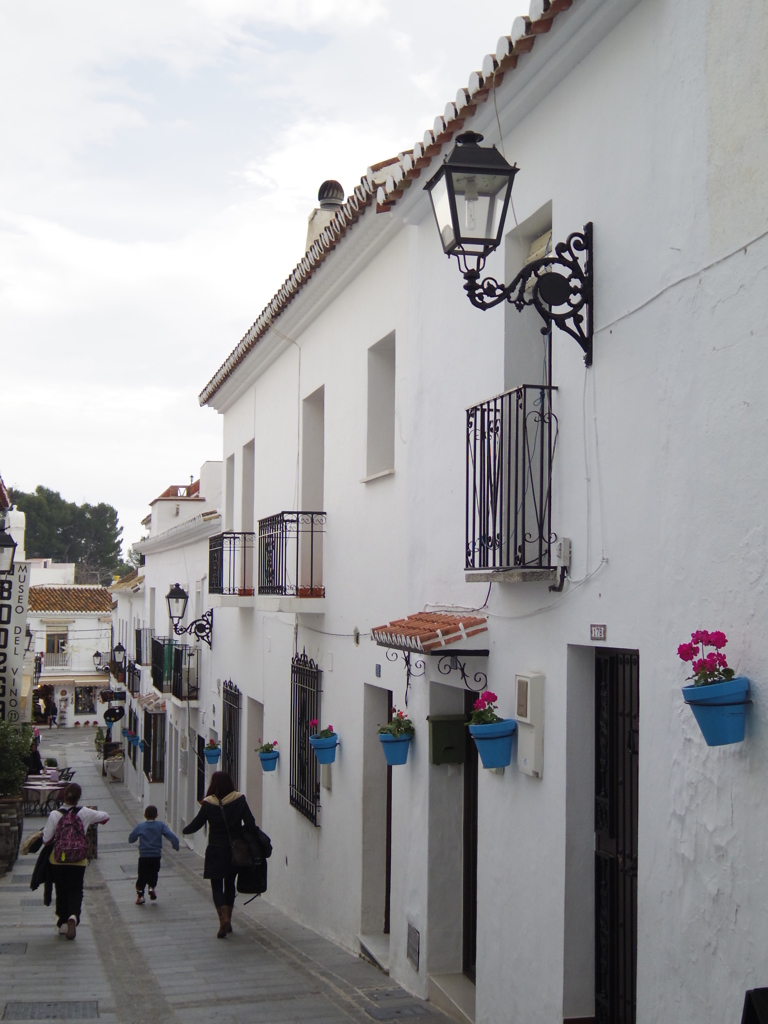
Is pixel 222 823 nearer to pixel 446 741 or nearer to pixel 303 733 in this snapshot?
pixel 303 733

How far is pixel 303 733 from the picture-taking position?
1126 cm

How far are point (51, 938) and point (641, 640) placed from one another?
7.07m

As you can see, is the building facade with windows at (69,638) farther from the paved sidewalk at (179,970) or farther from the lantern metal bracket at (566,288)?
the lantern metal bracket at (566,288)

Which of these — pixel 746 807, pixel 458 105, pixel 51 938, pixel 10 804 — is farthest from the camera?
pixel 10 804

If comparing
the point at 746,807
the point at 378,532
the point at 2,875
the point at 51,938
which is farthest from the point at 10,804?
the point at 746,807

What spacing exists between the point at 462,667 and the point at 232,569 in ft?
26.6

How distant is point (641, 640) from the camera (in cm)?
480

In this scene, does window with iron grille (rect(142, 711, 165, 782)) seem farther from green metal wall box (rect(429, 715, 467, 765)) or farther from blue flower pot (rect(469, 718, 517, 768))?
blue flower pot (rect(469, 718, 517, 768))

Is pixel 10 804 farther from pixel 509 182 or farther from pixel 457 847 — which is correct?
pixel 509 182

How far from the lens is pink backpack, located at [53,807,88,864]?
30.3ft

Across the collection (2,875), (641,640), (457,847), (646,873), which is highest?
(641,640)

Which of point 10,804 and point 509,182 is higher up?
point 509,182

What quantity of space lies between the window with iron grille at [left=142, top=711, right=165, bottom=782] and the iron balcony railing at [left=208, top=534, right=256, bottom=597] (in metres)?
11.5

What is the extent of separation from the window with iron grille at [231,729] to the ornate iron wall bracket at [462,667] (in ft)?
28.0
